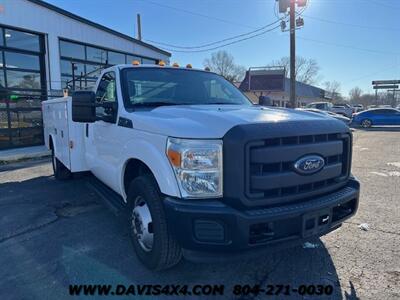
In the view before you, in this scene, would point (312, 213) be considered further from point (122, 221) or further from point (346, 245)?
point (122, 221)

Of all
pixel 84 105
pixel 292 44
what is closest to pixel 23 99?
pixel 84 105

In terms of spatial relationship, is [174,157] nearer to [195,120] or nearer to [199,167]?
[199,167]

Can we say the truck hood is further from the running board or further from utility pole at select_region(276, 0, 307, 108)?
utility pole at select_region(276, 0, 307, 108)

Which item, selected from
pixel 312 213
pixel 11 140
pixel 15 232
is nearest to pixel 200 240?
pixel 312 213

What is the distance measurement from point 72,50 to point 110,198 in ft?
35.8

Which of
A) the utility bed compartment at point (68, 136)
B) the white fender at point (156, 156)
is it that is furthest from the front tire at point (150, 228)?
the utility bed compartment at point (68, 136)

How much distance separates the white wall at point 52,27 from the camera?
1086 cm

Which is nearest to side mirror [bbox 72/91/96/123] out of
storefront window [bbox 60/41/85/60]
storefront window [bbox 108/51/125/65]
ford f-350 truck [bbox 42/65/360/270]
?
ford f-350 truck [bbox 42/65/360/270]

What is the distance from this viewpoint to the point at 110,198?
4.26 metres

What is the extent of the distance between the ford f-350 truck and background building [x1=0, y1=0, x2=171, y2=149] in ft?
25.2

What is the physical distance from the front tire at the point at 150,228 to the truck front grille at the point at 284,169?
2.67 feet

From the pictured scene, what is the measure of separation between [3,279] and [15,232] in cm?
131

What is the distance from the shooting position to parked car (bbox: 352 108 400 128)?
25.1m

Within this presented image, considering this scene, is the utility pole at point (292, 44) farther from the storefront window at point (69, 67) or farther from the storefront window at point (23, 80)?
the storefront window at point (23, 80)
